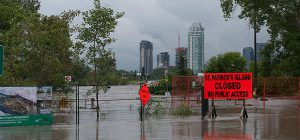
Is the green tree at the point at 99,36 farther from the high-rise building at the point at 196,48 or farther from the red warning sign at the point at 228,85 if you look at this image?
the high-rise building at the point at 196,48

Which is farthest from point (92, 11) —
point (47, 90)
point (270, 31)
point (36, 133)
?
point (270, 31)

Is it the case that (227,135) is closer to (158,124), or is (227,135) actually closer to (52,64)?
(158,124)

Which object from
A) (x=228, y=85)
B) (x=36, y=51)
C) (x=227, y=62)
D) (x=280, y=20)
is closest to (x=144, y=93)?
(x=228, y=85)

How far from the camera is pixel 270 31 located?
1780 inches

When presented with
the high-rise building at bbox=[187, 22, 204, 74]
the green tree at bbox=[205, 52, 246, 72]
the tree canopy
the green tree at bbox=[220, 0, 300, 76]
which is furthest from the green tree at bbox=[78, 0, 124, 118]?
the high-rise building at bbox=[187, 22, 204, 74]

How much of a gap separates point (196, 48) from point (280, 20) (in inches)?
2326

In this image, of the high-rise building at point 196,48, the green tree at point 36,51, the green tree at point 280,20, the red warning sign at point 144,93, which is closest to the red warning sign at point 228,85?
the red warning sign at point 144,93

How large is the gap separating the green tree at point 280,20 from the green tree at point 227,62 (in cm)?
3904

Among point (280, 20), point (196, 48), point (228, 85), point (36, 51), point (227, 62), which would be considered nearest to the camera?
point (228, 85)

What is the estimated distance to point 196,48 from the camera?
102 m

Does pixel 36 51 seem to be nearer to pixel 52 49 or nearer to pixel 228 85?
pixel 52 49

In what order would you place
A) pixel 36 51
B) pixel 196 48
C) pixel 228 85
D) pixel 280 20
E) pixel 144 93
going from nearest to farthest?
1. pixel 144 93
2. pixel 228 85
3. pixel 36 51
4. pixel 280 20
5. pixel 196 48

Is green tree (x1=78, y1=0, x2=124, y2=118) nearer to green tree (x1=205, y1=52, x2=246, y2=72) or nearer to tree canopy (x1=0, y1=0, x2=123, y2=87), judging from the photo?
tree canopy (x1=0, y1=0, x2=123, y2=87)

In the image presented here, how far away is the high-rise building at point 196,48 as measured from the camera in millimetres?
100188
